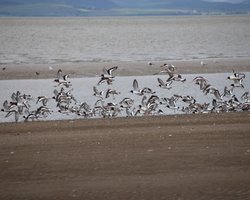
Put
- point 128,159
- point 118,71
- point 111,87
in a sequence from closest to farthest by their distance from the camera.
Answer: point 128,159 → point 111,87 → point 118,71

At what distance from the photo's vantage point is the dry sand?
1027cm

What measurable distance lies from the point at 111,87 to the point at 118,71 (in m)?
8.05

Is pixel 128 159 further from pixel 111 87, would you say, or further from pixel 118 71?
pixel 118 71

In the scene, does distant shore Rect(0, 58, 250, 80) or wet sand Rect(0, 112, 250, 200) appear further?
distant shore Rect(0, 58, 250, 80)

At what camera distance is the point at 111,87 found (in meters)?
27.8

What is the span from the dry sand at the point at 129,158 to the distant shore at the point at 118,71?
56.7ft

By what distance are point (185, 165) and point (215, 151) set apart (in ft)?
4.14

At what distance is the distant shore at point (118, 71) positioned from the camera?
113 ft

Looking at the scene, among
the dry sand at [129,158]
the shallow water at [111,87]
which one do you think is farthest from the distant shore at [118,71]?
the dry sand at [129,158]

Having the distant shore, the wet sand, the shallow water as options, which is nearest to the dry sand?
the wet sand

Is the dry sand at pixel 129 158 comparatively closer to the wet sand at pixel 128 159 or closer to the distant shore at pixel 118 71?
the wet sand at pixel 128 159

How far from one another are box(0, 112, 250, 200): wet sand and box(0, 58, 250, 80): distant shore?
701 inches

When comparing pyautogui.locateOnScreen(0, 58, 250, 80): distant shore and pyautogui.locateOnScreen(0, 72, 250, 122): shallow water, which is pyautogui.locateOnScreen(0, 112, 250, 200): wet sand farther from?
pyautogui.locateOnScreen(0, 58, 250, 80): distant shore

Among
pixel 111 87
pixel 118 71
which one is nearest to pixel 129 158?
pixel 111 87
